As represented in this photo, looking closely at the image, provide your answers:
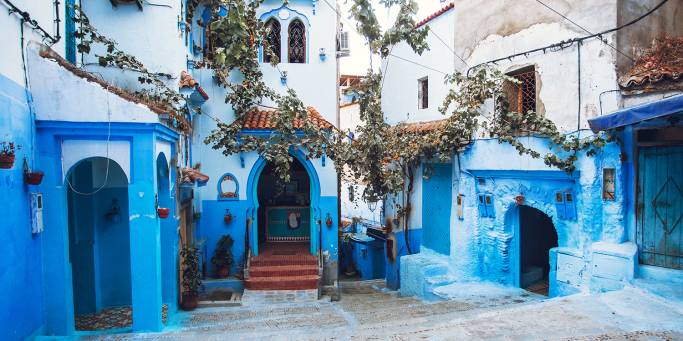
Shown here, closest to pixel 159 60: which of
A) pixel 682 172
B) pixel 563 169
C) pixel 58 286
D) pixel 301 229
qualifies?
pixel 58 286

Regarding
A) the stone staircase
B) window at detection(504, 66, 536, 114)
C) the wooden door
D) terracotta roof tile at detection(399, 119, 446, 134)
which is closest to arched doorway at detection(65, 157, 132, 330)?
the stone staircase

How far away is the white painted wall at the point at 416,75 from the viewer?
12469mm

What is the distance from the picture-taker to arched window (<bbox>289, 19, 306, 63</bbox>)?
13.9 meters

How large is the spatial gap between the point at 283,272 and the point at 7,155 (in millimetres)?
7559

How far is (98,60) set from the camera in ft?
29.5

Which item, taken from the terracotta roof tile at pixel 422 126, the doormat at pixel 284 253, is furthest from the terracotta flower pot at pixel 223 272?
the terracotta roof tile at pixel 422 126

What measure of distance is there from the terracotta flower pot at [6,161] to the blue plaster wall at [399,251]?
10.8m

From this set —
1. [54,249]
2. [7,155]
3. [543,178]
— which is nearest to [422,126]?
[543,178]

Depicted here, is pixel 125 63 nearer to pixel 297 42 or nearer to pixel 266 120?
pixel 266 120

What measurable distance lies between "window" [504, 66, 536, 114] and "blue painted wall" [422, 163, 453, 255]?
2584mm

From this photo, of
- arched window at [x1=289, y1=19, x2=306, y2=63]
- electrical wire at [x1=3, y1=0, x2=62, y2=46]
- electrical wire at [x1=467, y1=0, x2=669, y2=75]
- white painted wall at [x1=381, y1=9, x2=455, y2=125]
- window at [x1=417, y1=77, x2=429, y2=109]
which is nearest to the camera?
electrical wire at [x1=3, y1=0, x2=62, y2=46]

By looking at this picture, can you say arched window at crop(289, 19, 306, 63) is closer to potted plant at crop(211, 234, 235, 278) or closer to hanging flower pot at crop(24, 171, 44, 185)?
potted plant at crop(211, 234, 235, 278)

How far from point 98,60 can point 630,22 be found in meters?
10.3

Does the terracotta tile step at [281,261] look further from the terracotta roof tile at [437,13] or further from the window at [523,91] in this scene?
the terracotta roof tile at [437,13]
